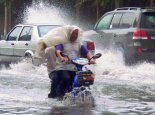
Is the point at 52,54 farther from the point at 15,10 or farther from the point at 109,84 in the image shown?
the point at 15,10

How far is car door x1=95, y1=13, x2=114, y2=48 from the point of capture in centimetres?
1866

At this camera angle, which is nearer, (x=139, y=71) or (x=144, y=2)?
(x=139, y=71)

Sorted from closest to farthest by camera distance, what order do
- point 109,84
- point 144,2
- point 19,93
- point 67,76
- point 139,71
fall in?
point 67,76 < point 19,93 < point 109,84 < point 139,71 < point 144,2

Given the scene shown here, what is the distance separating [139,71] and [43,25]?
3.41 metres

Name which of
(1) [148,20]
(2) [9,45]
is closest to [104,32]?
(1) [148,20]

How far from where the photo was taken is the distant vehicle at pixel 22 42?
17594mm

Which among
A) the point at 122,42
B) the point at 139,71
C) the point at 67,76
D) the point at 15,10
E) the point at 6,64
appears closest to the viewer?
the point at 67,76

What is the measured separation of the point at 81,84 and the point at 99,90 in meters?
2.90

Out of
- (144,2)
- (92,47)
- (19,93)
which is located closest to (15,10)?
(144,2)

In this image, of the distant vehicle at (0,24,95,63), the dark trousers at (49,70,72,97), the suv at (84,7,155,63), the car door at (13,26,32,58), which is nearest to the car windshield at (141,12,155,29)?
the suv at (84,7,155,63)

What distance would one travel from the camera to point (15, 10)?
139 ft

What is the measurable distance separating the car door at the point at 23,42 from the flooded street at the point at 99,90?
0.36m

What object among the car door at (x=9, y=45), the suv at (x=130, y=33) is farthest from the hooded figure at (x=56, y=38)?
the car door at (x=9, y=45)

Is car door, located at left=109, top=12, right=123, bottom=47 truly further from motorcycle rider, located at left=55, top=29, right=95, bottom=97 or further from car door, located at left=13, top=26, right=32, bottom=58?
motorcycle rider, located at left=55, top=29, right=95, bottom=97
